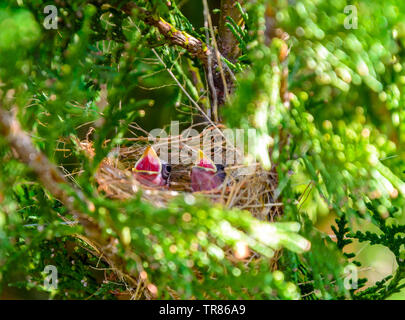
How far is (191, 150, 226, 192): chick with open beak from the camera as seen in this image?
89cm

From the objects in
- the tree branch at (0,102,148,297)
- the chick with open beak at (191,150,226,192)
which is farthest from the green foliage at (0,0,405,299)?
the chick with open beak at (191,150,226,192)

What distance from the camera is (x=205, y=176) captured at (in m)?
0.90

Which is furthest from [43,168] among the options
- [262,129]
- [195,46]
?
[195,46]

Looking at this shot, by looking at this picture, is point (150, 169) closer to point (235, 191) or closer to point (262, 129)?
point (235, 191)

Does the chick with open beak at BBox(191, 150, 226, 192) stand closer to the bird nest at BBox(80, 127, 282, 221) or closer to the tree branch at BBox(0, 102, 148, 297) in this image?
the bird nest at BBox(80, 127, 282, 221)

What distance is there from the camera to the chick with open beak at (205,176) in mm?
893

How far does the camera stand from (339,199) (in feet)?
2.27

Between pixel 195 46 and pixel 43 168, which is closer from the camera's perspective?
pixel 43 168

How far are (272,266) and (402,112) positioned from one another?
38 cm

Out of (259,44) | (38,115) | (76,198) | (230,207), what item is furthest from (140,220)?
(38,115)

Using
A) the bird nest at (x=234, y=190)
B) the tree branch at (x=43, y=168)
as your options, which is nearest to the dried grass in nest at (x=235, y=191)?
the bird nest at (x=234, y=190)

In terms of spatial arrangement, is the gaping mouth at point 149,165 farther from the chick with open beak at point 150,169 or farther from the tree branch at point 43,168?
the tree branch at point 43,168
